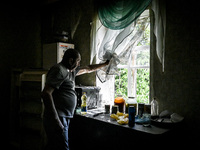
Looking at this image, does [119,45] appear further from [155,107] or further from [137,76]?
[155,107]

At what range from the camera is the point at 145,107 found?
1.95 m

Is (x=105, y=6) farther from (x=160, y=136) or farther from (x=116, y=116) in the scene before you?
(x=160, y=136)

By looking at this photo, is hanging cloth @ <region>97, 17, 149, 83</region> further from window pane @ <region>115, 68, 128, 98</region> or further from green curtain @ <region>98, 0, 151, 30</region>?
window pane @ <region>115, 68, 128, 98</region>

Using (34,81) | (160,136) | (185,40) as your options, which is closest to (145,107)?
(160,136)

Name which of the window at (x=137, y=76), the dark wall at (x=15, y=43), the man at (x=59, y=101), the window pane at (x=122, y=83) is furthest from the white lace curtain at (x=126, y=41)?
the dark wall at (x=15, y=43)

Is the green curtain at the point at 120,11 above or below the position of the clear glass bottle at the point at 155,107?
above

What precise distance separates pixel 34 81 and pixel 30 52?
1123mm

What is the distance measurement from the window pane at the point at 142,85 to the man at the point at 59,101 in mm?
1063

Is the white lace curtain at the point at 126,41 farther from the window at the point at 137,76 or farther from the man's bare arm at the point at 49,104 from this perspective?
the man's bare arm at the point at 49,104

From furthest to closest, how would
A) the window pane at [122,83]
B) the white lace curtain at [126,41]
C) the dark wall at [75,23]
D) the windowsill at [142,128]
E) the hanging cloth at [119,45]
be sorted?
the dark wall at [75,23]
the window pane at [122,83]
the hanging cloth at [119,45]
the white lace curtain at [126,41]
the windowsill at [142,128]

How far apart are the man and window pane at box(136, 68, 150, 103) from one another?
41.9 inches

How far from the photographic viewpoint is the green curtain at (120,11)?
81.1 inches

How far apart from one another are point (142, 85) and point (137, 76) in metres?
0.16

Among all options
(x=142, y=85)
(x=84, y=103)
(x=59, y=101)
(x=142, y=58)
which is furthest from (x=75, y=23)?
(x=59, y=101)
